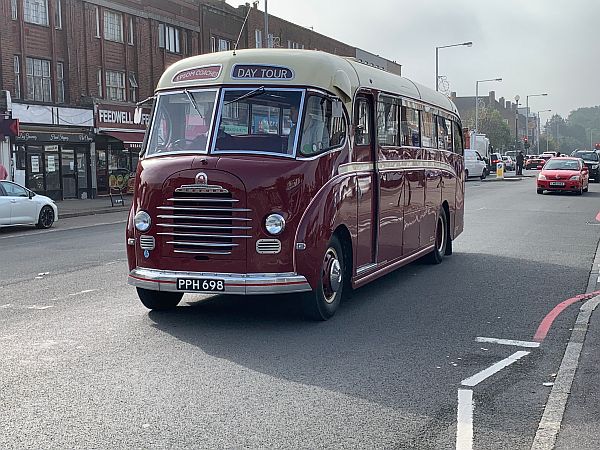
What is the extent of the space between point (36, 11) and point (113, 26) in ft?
16.7

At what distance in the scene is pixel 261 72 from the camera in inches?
329

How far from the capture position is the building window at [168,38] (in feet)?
135

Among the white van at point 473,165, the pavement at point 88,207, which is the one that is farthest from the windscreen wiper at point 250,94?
the white van at point 473,165

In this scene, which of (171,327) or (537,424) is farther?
(171,327)

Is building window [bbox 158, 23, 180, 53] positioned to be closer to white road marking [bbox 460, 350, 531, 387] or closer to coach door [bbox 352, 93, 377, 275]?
coach door [bbox 352, 93, 377, 275]

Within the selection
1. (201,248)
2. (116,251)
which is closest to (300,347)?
(201,248)

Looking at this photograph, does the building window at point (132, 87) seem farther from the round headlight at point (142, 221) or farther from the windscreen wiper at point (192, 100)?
the round headlight at point (142, 221)

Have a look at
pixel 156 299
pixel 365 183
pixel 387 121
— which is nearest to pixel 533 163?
pixel 387 121

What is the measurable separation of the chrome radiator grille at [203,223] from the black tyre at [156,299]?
0.94m

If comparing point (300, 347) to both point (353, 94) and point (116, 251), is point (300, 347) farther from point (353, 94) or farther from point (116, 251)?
point (116, 251)

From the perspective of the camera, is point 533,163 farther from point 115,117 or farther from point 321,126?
point 321,126

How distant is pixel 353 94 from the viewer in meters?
9.05

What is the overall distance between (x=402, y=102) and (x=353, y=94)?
75.2 inches

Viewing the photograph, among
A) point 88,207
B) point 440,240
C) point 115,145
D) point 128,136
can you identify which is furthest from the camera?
point 128,136
